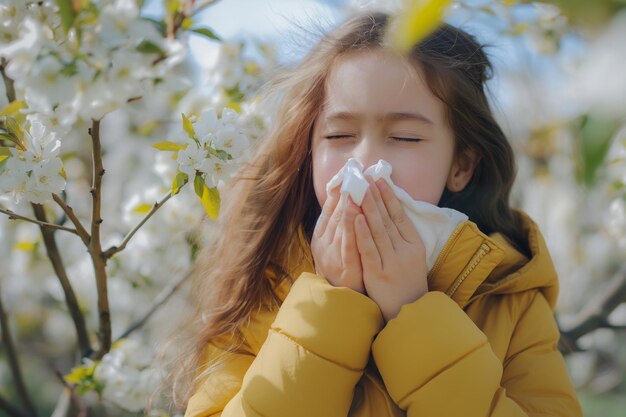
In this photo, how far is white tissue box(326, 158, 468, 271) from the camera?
1.34 m

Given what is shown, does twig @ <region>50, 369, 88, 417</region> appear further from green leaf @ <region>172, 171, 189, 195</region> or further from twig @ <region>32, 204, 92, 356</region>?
green leaf @ <region>172, 171, 189, 195</region>

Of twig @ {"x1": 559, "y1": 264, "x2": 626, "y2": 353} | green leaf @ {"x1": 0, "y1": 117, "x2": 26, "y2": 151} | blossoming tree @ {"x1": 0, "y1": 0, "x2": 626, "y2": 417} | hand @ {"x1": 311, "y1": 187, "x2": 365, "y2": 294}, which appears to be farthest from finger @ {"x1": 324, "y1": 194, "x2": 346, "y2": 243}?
twig @ {"x1": 559, "y1": 264, "x2": 626, "y2": 353}

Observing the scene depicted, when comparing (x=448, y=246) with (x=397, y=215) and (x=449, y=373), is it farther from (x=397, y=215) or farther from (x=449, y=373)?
(x=449, y=373)

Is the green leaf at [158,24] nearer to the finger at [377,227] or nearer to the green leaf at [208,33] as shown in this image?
the green leaf at [208,33]

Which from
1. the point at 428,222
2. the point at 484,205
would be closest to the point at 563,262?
the point at 484,205

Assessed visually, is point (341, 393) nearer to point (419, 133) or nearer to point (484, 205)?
point (419, 133)

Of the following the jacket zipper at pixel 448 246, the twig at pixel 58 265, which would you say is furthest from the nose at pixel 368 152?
the twig at pixel 58 265

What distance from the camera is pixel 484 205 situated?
1711 millimetres

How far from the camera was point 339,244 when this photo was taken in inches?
55.9

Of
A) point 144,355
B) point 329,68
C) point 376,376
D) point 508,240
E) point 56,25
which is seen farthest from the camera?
point 144,355

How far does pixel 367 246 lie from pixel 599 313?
3.82ft

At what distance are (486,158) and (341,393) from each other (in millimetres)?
701

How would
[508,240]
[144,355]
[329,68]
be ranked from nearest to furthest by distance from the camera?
1. [329,68]
2. [508,240]
3. [144,355]

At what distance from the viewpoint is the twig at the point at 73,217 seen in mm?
1322
